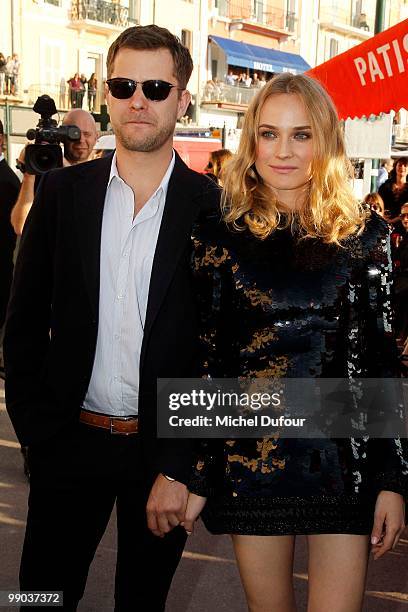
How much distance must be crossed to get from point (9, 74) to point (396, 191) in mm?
19680

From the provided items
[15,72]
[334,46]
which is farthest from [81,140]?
[334,46]

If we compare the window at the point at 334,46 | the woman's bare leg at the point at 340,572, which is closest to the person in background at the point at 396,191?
the woman's bare leg at the point at 340,572

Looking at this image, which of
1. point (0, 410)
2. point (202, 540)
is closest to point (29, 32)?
point (0, 410)

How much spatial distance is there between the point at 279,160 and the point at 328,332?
478 mm

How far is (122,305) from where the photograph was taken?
2.20 metres

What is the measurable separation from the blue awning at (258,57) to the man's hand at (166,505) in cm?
3207

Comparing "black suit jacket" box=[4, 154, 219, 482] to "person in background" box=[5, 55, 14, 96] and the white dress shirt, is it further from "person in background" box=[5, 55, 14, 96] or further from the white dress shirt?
"person in background" box=[5, 55, 14, 96]

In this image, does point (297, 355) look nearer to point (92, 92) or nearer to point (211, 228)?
point (211, 228)

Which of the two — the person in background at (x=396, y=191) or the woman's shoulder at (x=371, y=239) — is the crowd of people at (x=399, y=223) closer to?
the person in background at (x=396, y=191)

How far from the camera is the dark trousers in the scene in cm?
222

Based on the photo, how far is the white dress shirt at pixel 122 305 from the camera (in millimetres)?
2203

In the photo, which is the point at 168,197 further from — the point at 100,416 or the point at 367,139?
the point at 367,139

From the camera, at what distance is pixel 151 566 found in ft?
7.37

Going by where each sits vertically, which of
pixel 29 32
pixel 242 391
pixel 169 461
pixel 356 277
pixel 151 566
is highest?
pixel 29 32
